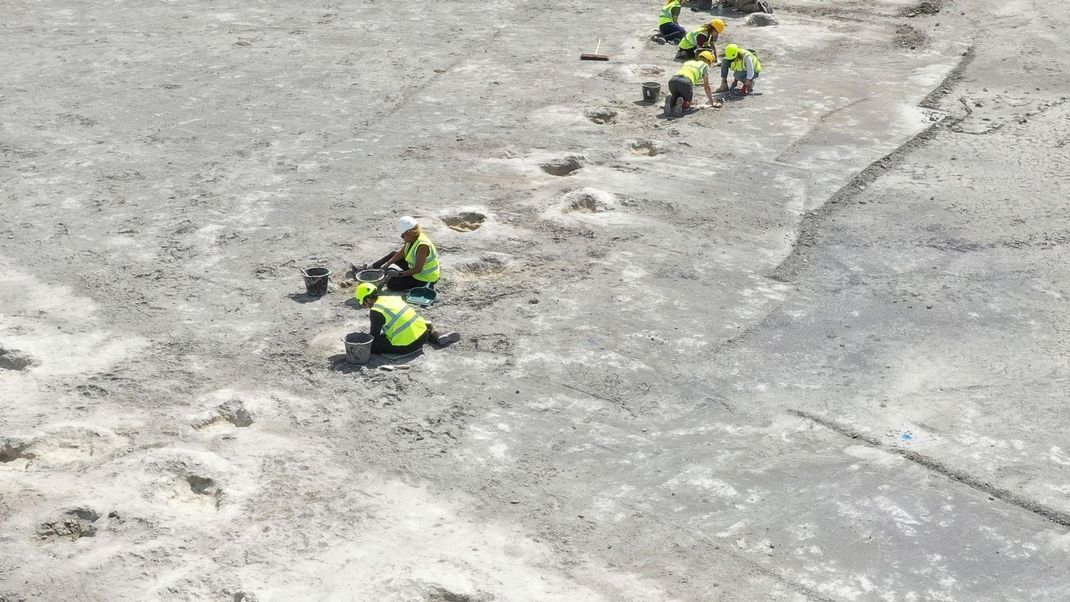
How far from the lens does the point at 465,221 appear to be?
1259cm

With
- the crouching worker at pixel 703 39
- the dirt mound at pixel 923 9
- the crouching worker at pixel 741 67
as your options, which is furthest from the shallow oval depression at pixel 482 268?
the dirt mound at pixel 923 9

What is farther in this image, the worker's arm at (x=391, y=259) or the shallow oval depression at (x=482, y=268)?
the shallow oval depression at (x=482, y=268)

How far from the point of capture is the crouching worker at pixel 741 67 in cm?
1633

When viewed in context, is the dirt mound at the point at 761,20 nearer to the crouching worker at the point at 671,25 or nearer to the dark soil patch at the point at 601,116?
the crouching worker at the point at 671,25

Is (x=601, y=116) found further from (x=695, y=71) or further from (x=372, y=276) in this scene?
(x=372, y=276)

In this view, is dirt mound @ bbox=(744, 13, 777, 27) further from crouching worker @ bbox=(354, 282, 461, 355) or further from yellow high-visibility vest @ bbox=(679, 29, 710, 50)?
crouching worker @ bbox=(354, 282, 461, 355)

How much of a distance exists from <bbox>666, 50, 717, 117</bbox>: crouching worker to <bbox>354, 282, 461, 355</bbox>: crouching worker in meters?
7.11

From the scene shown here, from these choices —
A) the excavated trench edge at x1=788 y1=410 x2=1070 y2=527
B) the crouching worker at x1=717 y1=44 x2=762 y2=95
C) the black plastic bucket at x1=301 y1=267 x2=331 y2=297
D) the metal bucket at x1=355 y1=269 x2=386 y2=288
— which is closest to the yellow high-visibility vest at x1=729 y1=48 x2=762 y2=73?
the crouching worker at x1=717 y1=44 x2=762 y2=95

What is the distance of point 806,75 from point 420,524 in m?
12.3

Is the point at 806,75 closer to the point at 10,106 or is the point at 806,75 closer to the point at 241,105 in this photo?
the point at 241,105

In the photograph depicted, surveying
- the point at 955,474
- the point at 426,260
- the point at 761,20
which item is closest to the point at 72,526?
the point at 426,260

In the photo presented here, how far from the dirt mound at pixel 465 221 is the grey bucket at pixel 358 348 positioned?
2.98 metres

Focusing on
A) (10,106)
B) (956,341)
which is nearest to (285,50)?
(10,106)

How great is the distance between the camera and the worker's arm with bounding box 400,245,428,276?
10.7m
